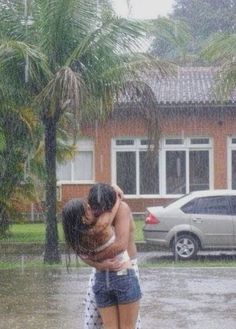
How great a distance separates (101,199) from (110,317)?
0.83 metres

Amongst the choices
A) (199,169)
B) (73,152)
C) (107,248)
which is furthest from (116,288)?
(199,169)

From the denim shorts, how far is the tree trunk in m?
9.79

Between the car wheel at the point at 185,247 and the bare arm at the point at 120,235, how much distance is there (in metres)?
11.5

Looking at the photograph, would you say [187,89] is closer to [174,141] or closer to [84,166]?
[174,141]

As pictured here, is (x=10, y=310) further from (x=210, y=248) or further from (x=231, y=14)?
(x=231, y=14)

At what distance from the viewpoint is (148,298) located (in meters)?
11.1

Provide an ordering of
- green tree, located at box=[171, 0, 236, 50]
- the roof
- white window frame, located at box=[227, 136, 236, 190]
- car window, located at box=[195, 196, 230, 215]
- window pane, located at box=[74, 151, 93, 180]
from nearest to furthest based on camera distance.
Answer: car window, located at box=[195, 196, 230, 215] < the roof < white window frame, located at box=[227, 136, 236, 190] < window pane, located at box=[74, 151, 93, 180] < green tree, located at box=[171, 0, 236, 50]

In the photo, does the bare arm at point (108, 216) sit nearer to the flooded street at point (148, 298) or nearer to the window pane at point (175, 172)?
the flooded street at point (148, 298)

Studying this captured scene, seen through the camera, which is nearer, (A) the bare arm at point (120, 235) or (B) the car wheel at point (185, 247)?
(A) the bare arm at point (120, 235)

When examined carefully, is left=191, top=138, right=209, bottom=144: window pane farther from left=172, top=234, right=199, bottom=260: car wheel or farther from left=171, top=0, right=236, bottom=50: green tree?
left=171, top=0, right=236, bottom=50: green tree

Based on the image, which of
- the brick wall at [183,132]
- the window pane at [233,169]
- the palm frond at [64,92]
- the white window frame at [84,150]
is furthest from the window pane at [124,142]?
the palm frond at [64,92]

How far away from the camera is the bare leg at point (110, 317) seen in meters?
6.52

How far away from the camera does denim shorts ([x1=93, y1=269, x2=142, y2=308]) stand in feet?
21.3

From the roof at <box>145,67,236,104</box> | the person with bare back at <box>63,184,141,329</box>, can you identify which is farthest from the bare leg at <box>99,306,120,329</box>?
the roof at <box>145,67,236,104</box>
